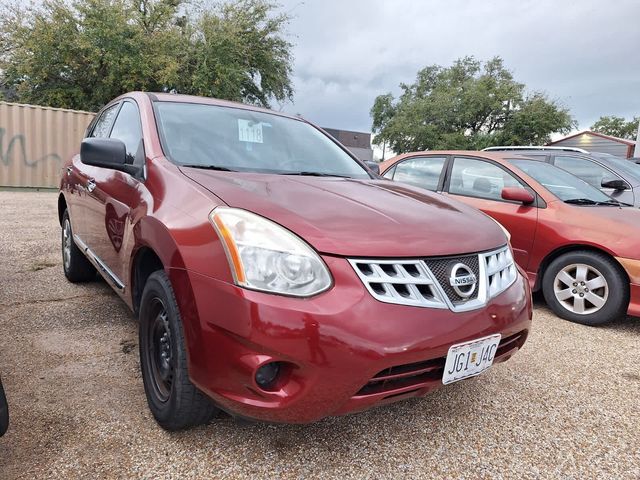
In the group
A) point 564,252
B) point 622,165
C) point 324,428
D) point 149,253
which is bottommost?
point 324,428

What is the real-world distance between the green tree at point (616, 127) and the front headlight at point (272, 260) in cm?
7057

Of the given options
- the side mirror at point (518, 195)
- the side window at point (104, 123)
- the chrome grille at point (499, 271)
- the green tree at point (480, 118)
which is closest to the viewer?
the chrome grille at point (499, 271)

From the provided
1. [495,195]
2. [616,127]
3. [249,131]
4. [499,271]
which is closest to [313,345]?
[499,271]

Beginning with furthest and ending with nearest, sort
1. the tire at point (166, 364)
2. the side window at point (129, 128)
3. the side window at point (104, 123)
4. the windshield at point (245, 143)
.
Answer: the side window at point (104, 123) < the side window at point (129, 128) < the windshield at point (245, 143) < the tire at point (166, 364)

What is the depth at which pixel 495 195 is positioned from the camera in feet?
13.8

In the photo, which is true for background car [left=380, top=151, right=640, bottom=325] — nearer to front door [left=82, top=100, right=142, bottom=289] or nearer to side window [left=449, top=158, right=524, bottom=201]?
side window [left=449, top=158, right=524, bottom=201]

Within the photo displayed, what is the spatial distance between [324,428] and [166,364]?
729mm

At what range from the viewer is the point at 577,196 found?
12.8ft

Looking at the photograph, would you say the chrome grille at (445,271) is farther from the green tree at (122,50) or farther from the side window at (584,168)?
the green tree at (122,50)

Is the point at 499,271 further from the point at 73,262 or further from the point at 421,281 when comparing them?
the point at 73,262

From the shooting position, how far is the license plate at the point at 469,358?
155cm

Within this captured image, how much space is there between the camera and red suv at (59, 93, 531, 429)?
139cm

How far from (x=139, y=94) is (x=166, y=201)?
1.30 metres

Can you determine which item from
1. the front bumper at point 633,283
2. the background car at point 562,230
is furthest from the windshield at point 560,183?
the front bumper at point 633,283
